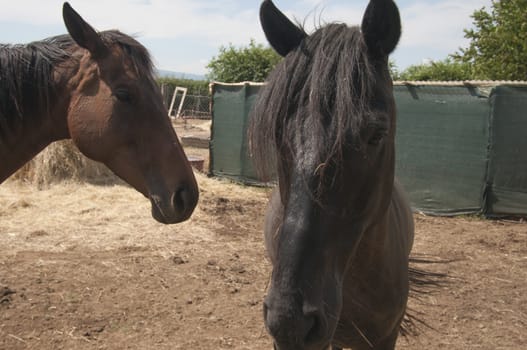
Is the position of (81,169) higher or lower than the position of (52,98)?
lower

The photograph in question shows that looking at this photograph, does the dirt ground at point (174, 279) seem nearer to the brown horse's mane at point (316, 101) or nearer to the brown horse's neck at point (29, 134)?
the brown horse's neck at point (29, 134)

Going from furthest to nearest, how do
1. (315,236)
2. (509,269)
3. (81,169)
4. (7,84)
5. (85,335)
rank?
(81,169)
(509,269)
(85,335)
(7,84)
(315,236)

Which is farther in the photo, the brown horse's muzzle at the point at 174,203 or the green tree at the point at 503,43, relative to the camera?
the green tree at the point at 503,43

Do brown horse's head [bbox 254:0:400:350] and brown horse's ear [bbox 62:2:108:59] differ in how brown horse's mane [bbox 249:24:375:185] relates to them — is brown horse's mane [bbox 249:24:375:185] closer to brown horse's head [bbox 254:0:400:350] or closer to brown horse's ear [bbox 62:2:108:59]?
brown horse's head [bbox 254:0:400:350]

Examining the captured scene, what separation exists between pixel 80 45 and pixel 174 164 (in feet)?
3.01

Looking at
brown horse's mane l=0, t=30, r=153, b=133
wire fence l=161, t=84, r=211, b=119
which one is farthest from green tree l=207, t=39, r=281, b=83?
brown horse's mane l=0, t=30, r=153, b=133

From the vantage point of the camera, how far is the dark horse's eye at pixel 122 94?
2.62m

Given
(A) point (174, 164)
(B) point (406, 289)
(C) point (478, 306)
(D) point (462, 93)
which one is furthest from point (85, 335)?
(D) point (462, 93)

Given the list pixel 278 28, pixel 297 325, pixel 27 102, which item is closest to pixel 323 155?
pixel 297 325

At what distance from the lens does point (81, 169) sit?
29.6 feet

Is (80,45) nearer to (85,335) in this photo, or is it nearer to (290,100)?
(290,100)

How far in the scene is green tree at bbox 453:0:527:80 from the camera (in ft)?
40.0

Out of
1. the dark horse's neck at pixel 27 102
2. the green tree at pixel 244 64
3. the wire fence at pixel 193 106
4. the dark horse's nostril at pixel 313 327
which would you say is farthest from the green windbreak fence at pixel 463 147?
the wire fence at pixel 193 106

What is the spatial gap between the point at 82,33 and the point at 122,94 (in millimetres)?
436
